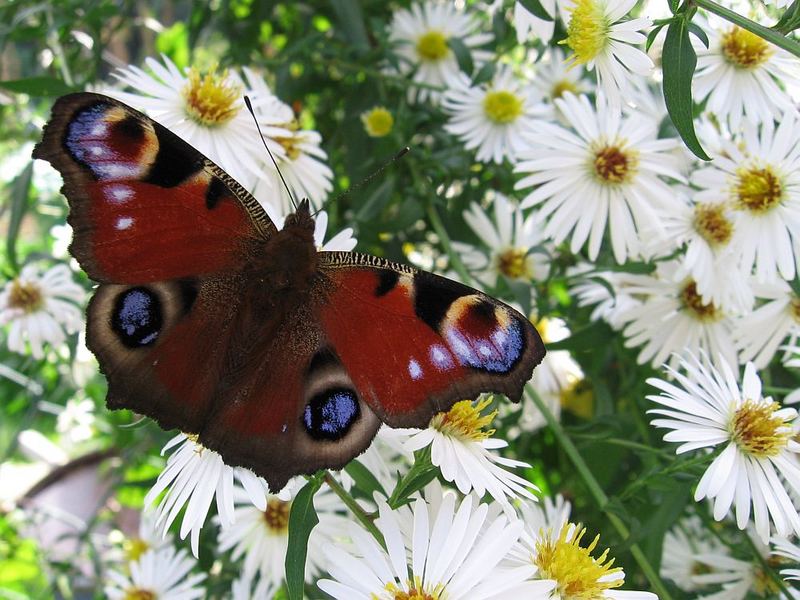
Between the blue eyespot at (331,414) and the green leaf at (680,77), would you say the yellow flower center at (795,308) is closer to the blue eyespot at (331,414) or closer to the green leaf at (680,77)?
the green leaf at (680,77)

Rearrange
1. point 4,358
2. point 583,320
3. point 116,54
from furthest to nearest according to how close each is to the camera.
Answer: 1. point 116,54
2. point 4,358
3. point 583,320

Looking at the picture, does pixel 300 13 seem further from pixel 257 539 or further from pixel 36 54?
pixel 257 539

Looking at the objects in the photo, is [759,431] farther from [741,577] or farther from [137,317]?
[137,317]

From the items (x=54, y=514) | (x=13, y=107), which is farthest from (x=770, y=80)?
(x=54, y=514)

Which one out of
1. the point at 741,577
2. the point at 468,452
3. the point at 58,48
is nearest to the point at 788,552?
the point at 741,577

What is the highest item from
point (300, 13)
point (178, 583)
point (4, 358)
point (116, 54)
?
point (116, 54)
